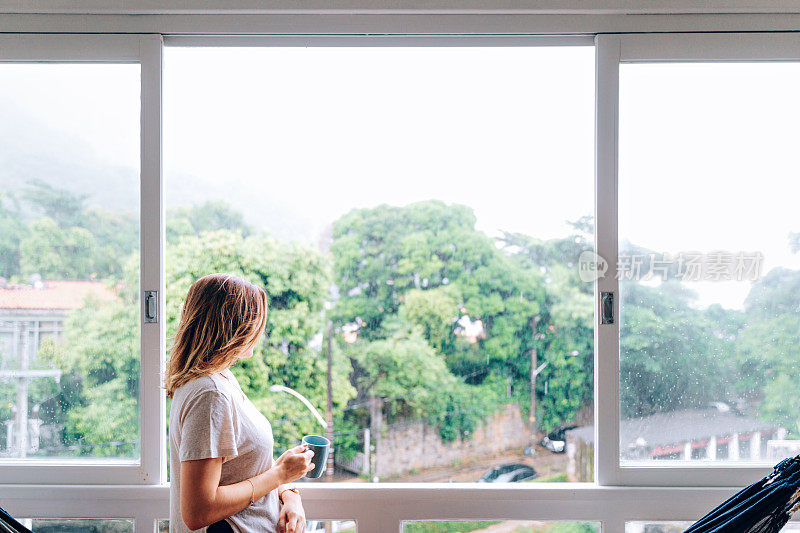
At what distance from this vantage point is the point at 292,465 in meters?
1.35

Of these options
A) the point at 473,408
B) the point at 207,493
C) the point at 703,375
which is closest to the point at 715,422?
the point at 703,375

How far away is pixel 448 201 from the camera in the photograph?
1.81 m

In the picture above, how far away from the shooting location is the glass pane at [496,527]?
176 cm

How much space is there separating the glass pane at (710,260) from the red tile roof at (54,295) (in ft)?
5.63

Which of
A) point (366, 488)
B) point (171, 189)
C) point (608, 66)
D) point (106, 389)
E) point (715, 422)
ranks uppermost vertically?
point (608, 66)

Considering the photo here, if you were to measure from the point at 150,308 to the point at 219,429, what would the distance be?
0.69 metres

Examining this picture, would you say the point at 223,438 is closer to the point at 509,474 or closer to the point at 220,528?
the point at 220,528

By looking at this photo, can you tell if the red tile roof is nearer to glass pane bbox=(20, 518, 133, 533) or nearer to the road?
glass pane bbox=(20, 518, 133, 533)

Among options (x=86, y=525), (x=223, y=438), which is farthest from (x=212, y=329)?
(x=86, y=525)

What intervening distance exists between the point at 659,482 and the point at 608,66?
134cm

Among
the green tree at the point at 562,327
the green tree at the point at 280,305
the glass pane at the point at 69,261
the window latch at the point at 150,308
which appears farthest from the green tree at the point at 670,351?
the glass pane at the point at 69,261

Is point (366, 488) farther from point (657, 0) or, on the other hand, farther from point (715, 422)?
point (657, 0)

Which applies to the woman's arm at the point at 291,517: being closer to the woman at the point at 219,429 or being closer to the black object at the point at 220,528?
the woman at the point at 219,429

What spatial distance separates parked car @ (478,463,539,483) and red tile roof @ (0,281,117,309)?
1.35 m
